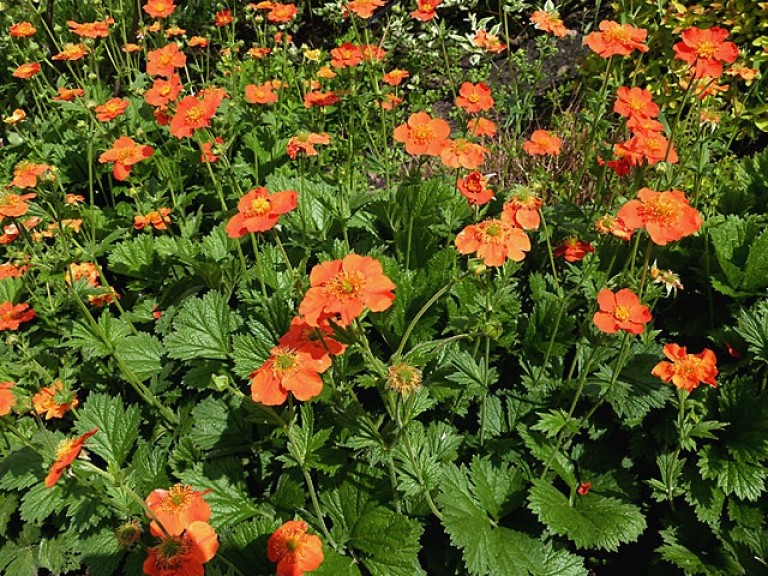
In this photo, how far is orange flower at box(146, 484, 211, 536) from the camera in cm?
159

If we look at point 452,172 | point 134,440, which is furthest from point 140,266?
point 452,172

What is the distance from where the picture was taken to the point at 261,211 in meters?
1.83

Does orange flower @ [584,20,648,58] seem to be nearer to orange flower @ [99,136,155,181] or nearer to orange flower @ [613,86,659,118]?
orange flower @ [613,86,659,118]

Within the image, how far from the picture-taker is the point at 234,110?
372cm

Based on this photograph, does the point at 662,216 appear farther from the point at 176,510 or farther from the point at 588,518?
the point at 176,510

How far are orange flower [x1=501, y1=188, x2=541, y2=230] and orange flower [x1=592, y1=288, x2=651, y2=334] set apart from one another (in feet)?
1.08

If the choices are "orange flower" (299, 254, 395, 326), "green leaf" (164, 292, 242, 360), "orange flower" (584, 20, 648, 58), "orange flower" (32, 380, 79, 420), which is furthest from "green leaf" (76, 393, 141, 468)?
"orange flower" (584, 20, 648, 58)

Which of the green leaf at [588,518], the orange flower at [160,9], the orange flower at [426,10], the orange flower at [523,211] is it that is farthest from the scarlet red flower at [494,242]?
the orange flower at [160,9]

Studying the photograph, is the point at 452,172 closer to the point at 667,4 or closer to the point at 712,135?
the point at 712,135

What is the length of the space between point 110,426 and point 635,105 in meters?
2.38

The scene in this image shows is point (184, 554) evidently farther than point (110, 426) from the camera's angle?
No

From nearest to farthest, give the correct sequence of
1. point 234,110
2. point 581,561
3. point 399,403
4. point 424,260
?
point 399,403 < point 581,561 < point 424,260 < point 234,110

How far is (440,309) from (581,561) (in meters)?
1.06

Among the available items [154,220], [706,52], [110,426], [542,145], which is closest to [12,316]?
[110,426]
